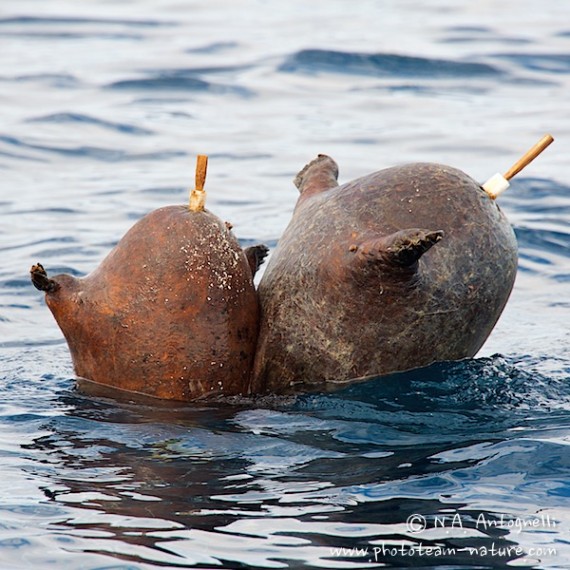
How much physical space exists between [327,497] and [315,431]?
80 cm

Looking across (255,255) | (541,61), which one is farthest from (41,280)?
(541,61)

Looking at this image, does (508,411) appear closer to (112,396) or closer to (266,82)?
(112,396)

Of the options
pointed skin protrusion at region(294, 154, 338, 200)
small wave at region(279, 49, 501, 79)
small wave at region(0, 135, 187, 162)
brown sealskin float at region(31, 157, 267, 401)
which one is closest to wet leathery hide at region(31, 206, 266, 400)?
brown sealskin float at region(31, 157, 267, 401)

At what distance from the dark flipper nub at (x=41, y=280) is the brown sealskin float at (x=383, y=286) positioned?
3.21ft

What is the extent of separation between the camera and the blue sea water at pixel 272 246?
14.9ft

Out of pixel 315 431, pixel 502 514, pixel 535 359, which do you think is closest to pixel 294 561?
pixel 502 514

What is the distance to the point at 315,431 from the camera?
219 inches

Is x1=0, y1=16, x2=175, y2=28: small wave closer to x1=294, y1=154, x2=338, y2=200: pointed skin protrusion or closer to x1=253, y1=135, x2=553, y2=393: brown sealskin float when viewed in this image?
x1=294, y1=154, x2=338, y2=200: pointed skin protrusion

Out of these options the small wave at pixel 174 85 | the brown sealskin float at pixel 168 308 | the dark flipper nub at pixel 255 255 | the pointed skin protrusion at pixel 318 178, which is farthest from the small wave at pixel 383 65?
the brown sealskin float at pixel 168 308

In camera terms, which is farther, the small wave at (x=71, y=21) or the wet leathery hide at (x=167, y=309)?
the small wave at (x=71, y=21)

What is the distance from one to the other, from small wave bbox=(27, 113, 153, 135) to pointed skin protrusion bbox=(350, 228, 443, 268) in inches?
345

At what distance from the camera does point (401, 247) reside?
5.09 meters

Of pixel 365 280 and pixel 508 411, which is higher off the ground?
pixel 365 280

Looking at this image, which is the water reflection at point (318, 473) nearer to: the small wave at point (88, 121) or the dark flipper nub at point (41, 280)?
the dark flipper nub at point (41, 280)
